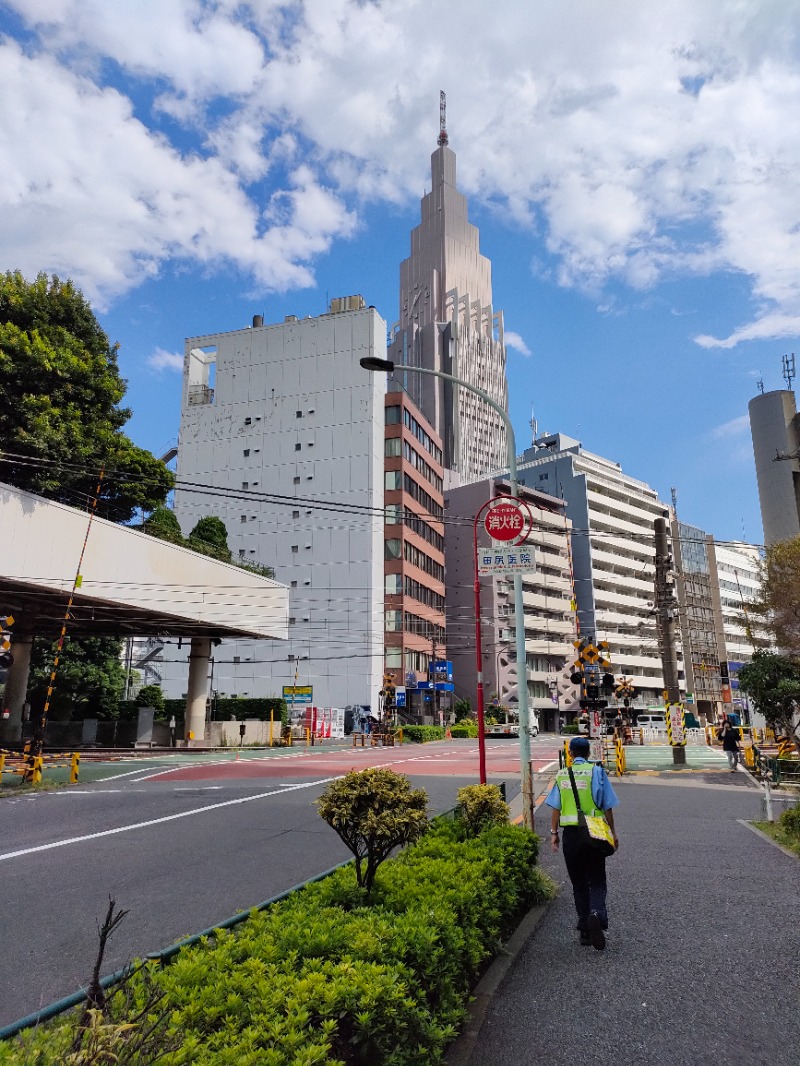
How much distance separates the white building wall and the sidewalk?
4680 cm

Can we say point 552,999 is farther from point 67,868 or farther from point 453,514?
point 453,514

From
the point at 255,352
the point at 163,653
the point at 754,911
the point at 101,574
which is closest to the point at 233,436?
the point at 255,352

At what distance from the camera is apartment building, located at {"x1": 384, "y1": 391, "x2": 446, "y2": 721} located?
5912cm

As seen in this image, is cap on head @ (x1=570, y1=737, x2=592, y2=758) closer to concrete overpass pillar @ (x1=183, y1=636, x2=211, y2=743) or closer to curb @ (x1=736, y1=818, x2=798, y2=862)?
curb @ (x1=736, y1=818, x2=798, y2=862)

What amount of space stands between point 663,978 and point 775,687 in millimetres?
18911

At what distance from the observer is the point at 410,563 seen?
6212cm

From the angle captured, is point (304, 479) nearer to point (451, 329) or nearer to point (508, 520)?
point (508, 520)

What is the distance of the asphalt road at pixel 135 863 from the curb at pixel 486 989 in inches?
109

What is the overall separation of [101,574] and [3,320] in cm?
1186

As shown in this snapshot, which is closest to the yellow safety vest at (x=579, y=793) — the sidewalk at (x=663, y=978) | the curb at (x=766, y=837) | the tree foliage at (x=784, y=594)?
the sidewalk at (x=663, y=978)

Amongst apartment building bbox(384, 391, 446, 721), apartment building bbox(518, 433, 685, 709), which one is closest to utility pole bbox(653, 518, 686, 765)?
apartment building bbox(384, 391, 446, 721)

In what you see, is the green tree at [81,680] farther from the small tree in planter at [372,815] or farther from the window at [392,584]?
the small tree in planter at [372,815]

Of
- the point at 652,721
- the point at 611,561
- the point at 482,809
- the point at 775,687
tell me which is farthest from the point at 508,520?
the point at 611,561

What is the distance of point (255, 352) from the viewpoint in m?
65.2
